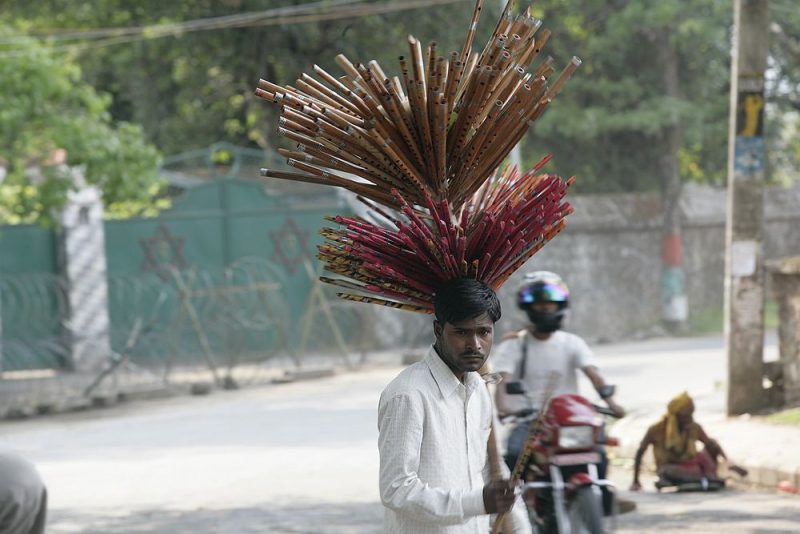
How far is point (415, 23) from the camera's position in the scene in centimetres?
2303

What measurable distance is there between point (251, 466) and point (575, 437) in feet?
16.6

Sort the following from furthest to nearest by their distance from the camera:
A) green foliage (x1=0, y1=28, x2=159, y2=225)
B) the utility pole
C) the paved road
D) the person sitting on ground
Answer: green foliage (x1=0, y1=28, x2=159, y2=225) → the utility pole → the person sitting on ground → the paved road

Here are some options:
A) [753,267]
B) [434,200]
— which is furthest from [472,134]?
[753,267]

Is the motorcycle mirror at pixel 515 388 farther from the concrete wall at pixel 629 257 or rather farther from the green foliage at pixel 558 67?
the green foliage at pixel 558 67

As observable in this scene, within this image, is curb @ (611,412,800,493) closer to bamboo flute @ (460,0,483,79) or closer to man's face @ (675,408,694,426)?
man's face @ (675,408,694,426)

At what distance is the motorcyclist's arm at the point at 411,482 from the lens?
322 centimetres

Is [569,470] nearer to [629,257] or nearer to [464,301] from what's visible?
[464,301]

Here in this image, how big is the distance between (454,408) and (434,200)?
676mm

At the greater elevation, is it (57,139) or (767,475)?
(57,139)

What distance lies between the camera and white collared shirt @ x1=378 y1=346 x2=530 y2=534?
10.6 ft

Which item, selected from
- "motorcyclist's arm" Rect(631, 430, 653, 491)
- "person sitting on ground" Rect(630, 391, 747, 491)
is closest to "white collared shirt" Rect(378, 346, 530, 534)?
"motorcyclist's arm" Rect(631, 430, 653, 491)

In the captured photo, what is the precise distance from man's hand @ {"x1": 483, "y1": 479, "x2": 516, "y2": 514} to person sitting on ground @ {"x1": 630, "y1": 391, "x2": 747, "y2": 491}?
5513 millimetres

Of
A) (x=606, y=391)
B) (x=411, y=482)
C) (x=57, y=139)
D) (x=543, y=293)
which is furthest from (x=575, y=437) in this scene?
(x=57, y=139)

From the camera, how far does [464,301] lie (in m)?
3.36
